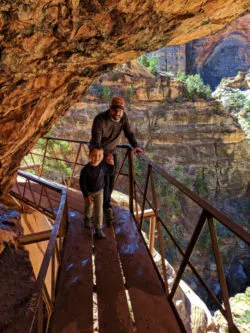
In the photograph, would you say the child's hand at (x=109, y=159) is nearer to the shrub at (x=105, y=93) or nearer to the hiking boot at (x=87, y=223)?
the hiking boot at (x=87, y=223)

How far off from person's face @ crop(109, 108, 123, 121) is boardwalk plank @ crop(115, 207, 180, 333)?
4.88 ft

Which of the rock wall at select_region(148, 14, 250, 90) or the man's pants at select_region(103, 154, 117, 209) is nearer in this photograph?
the man's pants at select_region(103, 154, 117, 209)

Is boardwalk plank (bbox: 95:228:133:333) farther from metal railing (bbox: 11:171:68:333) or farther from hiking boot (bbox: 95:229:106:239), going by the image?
metal railing (bbox: 11:171:68:333)

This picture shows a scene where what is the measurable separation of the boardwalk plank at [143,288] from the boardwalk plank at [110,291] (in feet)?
0.25

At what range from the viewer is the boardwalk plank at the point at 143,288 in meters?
1.80

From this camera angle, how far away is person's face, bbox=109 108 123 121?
110 inches

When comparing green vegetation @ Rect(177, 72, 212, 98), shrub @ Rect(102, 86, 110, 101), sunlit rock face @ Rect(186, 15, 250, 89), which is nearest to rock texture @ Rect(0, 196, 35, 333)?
shrub @ Rect(102, 86, 110, 101)

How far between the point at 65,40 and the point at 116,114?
3.12 ft

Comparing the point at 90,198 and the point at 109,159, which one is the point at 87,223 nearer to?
the point at 90,198

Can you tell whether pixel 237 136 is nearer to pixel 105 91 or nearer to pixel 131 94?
pixel 131 94

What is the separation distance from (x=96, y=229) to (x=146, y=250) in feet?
2.21

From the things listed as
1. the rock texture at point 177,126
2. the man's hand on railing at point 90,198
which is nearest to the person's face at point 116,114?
the man's hand on railing at point 90,198

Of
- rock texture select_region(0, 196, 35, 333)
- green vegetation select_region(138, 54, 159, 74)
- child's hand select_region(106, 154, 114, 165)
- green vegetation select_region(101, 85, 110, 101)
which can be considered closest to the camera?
rock texture select_region(0, 196, 35, 333)

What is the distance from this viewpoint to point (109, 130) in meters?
2.96
